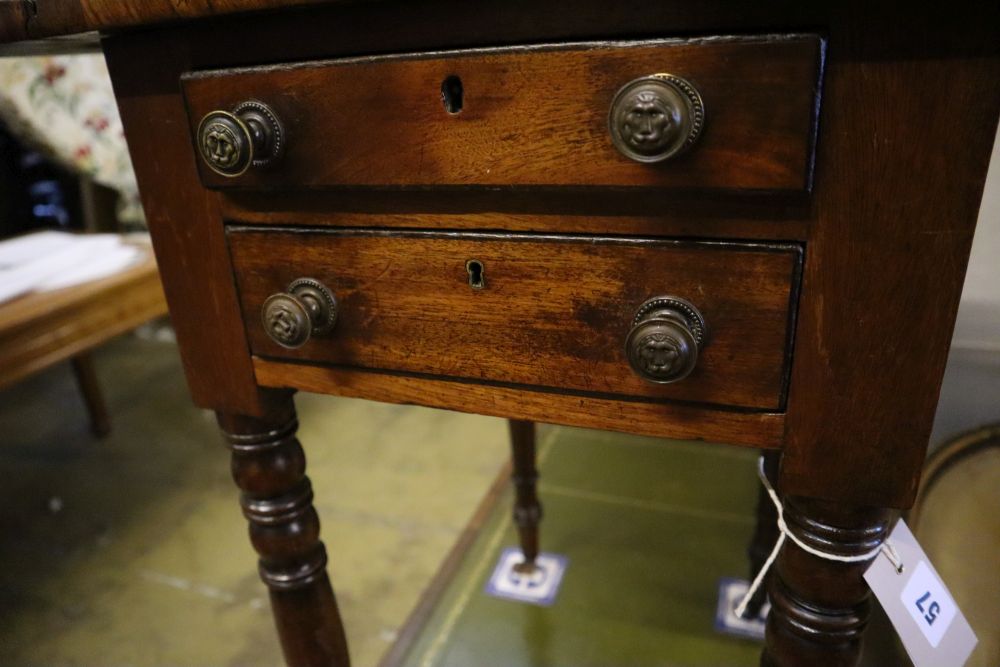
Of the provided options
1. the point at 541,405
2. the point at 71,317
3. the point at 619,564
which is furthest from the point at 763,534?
the point at 71,317

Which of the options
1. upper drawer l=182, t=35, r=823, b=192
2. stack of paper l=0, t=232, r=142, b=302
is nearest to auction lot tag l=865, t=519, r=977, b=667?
upper drawer l=182, t=35, r=823, b=192

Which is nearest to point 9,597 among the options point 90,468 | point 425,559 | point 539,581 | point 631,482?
point 90,468

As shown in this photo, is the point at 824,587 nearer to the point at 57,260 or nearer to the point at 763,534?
the point at 763,534

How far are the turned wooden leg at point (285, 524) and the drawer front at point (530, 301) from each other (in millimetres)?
94

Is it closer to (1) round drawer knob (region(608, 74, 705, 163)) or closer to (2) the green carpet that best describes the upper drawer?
(1) round drawer knob (region(608, 74, 705, 163))

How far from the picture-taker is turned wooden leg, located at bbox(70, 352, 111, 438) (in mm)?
1555

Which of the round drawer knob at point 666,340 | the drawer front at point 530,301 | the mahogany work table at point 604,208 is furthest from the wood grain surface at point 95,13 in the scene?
the round drawer knob at point 666,340

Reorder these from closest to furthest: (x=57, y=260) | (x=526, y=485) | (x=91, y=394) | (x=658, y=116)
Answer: (x=658, y=116)
(x=526, y=485)
(x=57, y=260)
(x=91, y=394)

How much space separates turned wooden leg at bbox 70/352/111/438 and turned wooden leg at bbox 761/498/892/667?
1528 mm

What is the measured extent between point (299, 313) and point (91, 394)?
4.53 ft

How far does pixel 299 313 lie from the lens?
45 cm

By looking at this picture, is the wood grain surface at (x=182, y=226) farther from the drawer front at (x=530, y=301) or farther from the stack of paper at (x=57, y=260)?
the stack of paper at (x=57, y=260)

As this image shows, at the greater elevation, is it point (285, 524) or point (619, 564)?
point (285, 524)

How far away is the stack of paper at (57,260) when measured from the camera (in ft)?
3.94
